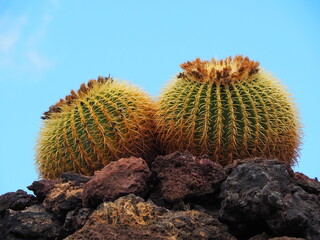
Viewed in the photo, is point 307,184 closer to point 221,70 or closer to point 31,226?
point 221,70

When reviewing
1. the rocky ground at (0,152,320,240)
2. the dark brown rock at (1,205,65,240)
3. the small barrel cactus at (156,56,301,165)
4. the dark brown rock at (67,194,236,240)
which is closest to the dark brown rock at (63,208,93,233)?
the rocky ground at (0,152,320,240)

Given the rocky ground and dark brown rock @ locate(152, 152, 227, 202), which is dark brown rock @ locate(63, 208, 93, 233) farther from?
dark brown rock @ locate(152, 152, 227, 202)

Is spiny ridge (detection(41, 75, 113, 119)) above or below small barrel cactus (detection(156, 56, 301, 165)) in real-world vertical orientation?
above

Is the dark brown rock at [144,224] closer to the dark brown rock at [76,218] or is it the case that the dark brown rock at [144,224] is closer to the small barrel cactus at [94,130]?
the dark brown rock at [76,218]

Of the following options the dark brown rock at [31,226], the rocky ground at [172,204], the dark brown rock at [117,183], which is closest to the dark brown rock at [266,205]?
the rocky ground at [172,204]

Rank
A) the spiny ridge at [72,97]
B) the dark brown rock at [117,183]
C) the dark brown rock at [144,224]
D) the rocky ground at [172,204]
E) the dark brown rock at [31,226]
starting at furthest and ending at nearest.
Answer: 1. the spiny ridge at [72,97]
2. the dark brown rock at [31,226]
3. the dark brown rock at [117,183]
4. the rocky ground at [172,204]
5. the dark brown rock at [144,224]
